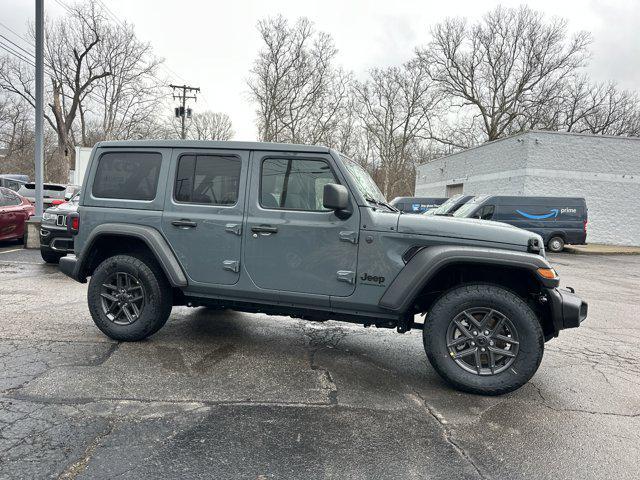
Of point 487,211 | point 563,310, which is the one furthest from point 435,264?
point 487,211

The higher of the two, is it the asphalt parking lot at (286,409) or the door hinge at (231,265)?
the door hinge at (231,265)

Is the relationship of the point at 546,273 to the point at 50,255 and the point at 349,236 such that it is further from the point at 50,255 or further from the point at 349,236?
the point at 50,255

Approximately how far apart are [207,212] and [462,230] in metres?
2.32

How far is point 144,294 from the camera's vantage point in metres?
4.32

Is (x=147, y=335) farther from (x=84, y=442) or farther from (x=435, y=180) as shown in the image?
(x=435, y=180)

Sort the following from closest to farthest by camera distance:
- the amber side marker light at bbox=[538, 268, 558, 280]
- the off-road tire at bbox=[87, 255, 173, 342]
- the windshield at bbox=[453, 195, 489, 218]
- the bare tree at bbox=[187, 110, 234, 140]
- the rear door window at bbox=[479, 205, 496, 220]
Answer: the amber side marker light at bbox=[538, 268, 558, 280] → the off-road tire at bbox=[87, 255, 173, 342] → the windshield at bbox=[453, 195, 489, 218] → the rear door window at bbox=[479, 205, 496, 220] → the bare tree at bbox=[187, 110, 234, 140]

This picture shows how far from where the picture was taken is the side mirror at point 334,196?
11.5ft

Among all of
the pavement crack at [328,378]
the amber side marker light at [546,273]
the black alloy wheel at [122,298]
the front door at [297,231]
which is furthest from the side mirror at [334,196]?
the black alloy wheel at [122,298]

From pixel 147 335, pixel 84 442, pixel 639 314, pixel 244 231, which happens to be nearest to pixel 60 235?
pixel 147 335

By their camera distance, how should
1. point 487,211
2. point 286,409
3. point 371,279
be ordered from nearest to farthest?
point 286,409 → point 371,279 → point 487,211

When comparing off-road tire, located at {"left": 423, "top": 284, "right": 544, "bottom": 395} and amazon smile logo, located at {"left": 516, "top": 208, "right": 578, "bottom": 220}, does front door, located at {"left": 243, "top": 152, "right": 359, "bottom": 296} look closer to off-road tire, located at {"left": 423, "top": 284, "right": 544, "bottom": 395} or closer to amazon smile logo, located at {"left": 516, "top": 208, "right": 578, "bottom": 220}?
off-road tire, located at {"left": 423, "top": 284, "right": 544, "bottom": 395}

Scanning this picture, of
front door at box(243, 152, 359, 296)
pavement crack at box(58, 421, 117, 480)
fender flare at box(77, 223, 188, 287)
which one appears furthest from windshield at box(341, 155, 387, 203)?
pavement crack at box(58, 421, 117, 480)

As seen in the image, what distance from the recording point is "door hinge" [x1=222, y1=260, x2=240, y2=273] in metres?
4.04

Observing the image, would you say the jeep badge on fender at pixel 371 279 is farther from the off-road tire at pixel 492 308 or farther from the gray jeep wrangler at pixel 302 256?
the off-road tire at pixel 492 308
